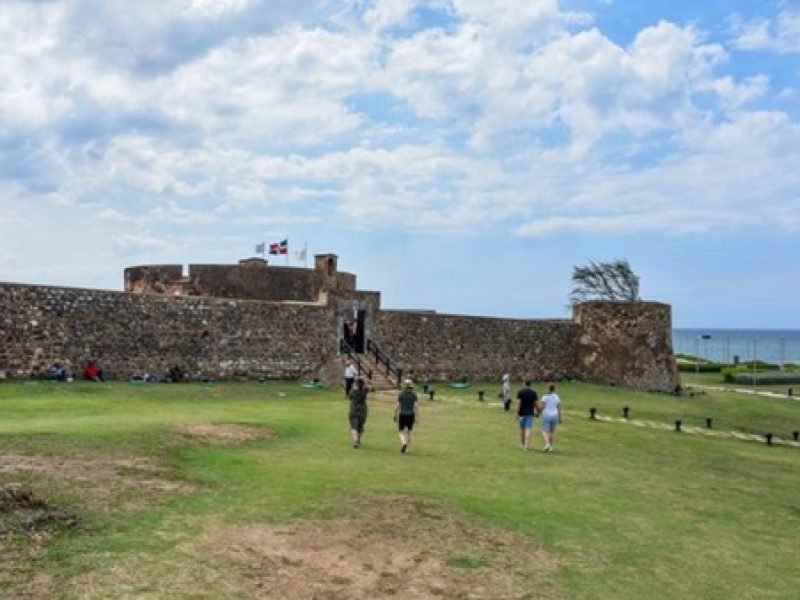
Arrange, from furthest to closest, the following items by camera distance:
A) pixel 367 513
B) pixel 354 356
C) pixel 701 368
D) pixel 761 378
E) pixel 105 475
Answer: pixel 701 368 < pixel 761 378 < pixel 354 356 < pixel 105 475 < pixel 367 513

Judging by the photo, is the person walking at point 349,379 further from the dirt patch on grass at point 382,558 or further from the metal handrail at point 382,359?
the dirt patch on grass at point 382,558

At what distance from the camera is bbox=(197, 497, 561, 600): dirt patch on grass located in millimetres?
7359

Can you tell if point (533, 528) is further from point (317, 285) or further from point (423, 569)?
point (317, 285)

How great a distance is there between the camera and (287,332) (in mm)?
27078

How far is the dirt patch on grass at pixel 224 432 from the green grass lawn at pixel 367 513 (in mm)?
72

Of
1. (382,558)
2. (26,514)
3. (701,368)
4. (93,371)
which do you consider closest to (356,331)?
(93,371)

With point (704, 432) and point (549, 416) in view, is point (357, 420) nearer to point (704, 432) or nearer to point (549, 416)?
point (549, 416)

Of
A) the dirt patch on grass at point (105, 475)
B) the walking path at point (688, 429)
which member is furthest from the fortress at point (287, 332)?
the dirt patch on grass at point (105, 475)

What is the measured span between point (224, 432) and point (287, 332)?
41.2ft

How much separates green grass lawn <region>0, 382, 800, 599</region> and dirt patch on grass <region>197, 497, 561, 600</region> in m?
0.02

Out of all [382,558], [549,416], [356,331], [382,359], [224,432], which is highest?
[356,331]

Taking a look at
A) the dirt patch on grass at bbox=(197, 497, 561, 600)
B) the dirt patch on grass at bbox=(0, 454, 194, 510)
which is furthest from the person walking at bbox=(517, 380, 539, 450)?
the dirt patch on grass at bbox=(0, 454, 194, 510)

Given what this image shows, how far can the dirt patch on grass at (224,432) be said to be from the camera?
13836mm

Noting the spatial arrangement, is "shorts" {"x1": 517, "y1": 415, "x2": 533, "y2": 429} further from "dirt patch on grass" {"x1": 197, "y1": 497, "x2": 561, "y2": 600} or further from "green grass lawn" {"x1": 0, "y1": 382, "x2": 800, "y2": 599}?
"dirt patch on grass" {"x1": 197, "y1": 497, "x2": 561, "y2": 600}
